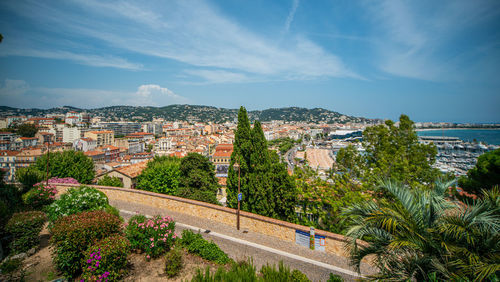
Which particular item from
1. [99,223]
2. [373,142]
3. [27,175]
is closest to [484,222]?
[99,223]

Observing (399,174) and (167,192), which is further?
(167,192)

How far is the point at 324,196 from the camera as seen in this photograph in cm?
910

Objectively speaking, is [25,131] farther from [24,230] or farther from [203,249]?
[203,249]

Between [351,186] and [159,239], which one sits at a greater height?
[351,186]

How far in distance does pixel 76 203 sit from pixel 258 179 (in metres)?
6.86

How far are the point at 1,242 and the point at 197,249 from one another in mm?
5035

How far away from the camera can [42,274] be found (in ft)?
17.4

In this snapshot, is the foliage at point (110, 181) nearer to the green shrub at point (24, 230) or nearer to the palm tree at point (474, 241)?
the green shrub at point (24, 230)

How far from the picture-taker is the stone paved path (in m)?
6.19

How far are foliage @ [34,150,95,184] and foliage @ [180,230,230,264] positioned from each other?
14.9 metres

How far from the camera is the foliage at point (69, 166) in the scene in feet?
53.6

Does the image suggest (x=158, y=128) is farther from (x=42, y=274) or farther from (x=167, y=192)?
(x=42, y=274)

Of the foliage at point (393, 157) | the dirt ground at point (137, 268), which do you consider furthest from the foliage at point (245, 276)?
the foliage at point (393, 157)

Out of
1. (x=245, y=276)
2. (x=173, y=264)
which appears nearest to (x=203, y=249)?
(x=173, y=264)
